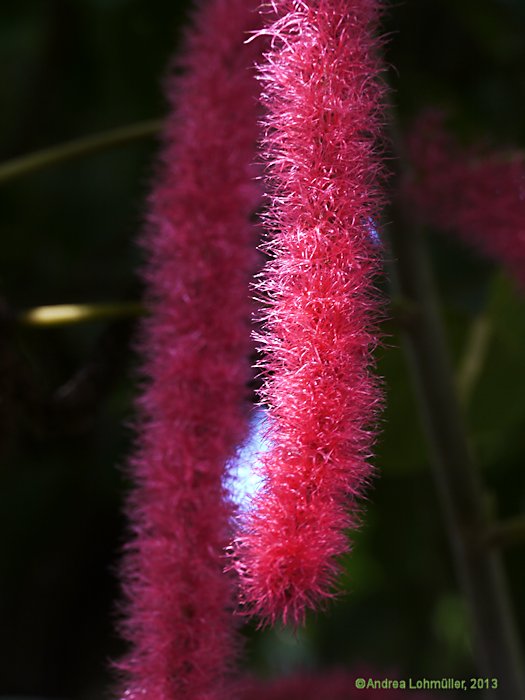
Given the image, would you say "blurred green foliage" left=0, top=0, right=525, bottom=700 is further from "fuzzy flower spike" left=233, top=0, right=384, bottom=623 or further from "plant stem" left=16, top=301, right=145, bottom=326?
"fuzzy flower spike" left=233, top=0, right=384, bottom=623

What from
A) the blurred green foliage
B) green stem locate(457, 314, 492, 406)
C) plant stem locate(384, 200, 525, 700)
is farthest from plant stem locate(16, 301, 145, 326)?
green stem locate(457, 314, 492, 406)

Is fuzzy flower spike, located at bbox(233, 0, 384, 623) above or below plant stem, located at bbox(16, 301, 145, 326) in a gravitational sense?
below

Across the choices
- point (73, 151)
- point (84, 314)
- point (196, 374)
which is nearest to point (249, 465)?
point (196, 374)

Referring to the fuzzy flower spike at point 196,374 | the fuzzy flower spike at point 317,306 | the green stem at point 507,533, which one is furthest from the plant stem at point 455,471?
the fuzzy flower spike at point 317,306

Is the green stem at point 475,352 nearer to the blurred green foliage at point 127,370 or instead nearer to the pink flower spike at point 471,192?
the blurred green foliage at point 127,370

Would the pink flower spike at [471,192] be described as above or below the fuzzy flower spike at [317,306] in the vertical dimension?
above

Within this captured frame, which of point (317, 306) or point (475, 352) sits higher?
A: point (475, 352)

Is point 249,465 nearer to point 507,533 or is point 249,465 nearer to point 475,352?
point 507,533
